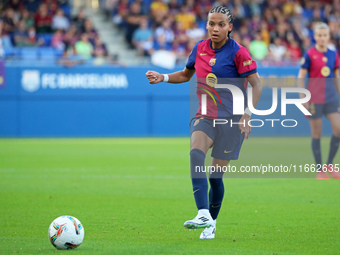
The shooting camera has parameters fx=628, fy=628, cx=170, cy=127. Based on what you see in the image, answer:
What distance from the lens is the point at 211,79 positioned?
21.0 ft

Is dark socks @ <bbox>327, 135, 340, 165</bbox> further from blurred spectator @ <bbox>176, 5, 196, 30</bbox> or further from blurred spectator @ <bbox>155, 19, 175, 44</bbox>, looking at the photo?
blurred spectator @ <bbox>176, 5, 196, 30</bbox>

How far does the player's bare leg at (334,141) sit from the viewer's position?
11.2 metres

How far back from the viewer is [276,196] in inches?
382

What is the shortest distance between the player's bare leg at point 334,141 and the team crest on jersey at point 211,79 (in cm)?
539

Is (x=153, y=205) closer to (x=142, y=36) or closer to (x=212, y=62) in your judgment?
(x=212, y=62)

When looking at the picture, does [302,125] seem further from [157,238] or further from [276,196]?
[157,238]

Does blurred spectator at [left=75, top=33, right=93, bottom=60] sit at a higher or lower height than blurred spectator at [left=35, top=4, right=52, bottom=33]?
lower

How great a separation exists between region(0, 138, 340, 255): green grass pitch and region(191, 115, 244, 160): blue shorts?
0.87m

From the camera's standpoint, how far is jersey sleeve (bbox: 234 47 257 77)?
20.5 ft

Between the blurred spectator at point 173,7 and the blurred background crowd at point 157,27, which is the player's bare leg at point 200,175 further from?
the blurred spectator at point 173,7

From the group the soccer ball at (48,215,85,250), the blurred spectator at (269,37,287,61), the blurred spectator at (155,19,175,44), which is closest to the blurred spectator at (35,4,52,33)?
the blurred spectator at (155,19,175,44)

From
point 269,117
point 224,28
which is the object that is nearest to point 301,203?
point 269,117

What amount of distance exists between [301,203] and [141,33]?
1576 cm

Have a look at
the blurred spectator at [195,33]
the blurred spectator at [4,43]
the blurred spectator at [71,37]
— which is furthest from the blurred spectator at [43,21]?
the blurred spectator at [195,33]
